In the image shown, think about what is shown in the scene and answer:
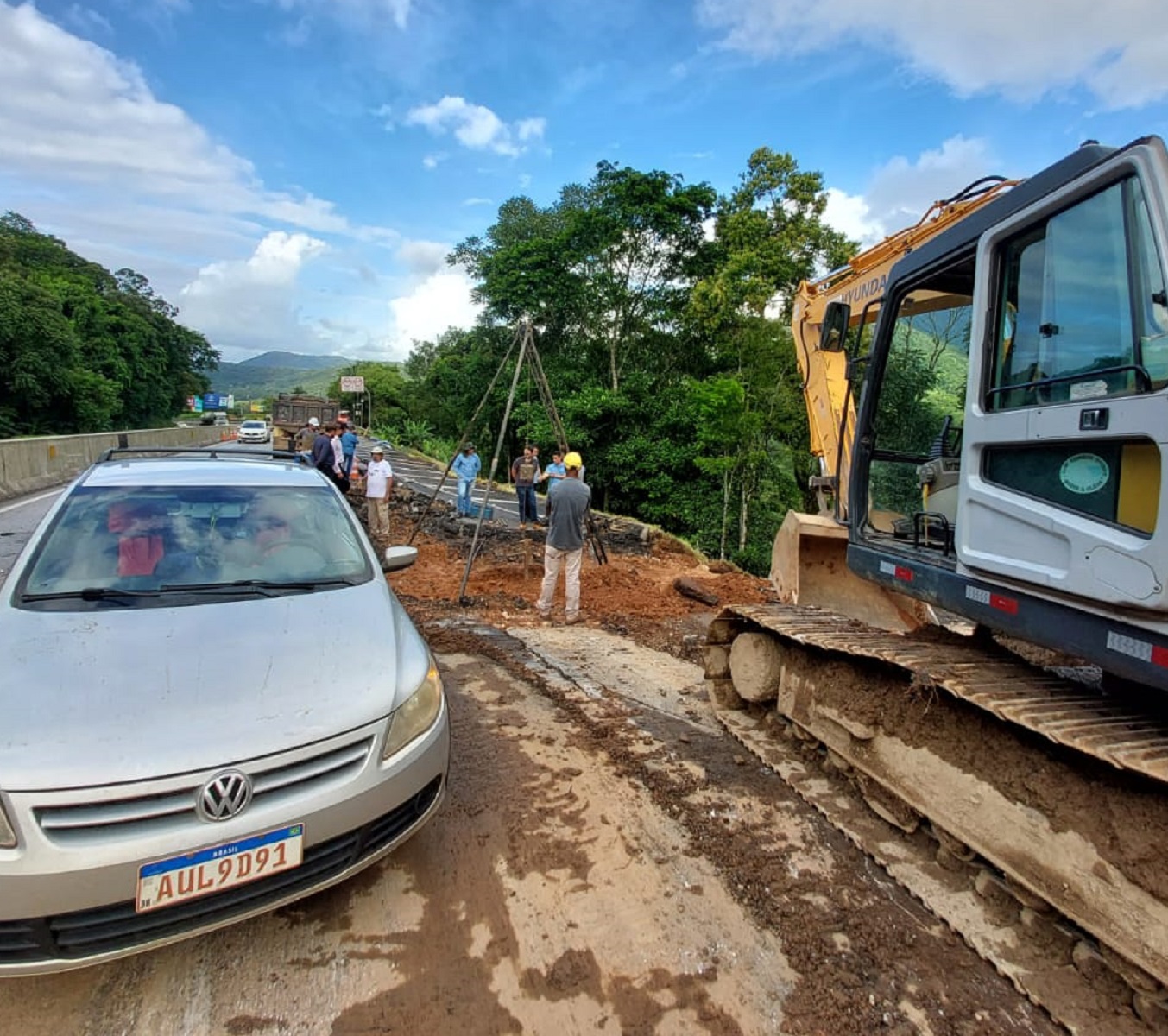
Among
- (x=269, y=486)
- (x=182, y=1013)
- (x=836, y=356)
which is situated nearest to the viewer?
(x=182, y=1013)

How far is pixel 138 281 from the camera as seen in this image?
59.8 m

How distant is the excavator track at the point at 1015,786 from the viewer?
2.24m

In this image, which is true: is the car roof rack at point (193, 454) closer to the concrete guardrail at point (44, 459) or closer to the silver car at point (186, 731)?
the silver car at point (186, 731)

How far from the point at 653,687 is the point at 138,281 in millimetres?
71098

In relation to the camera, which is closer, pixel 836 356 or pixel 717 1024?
pixel 717 1024

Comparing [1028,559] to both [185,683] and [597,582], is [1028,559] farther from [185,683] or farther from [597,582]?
[597,582]

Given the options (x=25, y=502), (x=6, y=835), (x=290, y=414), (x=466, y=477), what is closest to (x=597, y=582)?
(x=466, y=477)

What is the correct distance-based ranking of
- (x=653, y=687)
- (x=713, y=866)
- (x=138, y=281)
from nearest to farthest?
(x=713, y=866) → (x=653, y=687) → (x=138, y=281)

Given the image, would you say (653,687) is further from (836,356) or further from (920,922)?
(836,356)

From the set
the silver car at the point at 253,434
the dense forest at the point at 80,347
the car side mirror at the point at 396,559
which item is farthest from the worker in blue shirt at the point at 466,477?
the dense forest at the point at 80,347

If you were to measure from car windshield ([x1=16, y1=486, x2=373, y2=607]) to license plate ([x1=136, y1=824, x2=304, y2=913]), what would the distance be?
1326 millimetres

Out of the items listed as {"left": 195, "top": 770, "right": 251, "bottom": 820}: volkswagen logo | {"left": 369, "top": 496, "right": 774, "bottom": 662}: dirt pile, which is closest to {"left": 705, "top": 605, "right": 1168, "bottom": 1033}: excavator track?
{"left": 195, "top": 770, "right": 251, "bottom": 820}: volkswagen logo

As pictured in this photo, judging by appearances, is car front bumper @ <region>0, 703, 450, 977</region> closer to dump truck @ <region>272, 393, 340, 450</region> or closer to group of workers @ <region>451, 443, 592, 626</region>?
group of workers @ <region>451, 443, 592, 626</region>

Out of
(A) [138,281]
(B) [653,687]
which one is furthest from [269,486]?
(A) [138,281]
